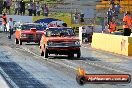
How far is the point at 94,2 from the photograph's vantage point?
191 ft

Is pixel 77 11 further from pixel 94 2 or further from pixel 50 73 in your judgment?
pixel 50 73

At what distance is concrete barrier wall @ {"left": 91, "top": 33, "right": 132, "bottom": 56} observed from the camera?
2467 cm

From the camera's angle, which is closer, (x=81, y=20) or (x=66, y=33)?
(x=66, y=33)

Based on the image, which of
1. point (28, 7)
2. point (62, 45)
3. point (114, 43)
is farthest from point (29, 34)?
point (28, 7)

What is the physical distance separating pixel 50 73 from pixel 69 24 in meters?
34.7

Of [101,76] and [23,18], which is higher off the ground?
[101,76]

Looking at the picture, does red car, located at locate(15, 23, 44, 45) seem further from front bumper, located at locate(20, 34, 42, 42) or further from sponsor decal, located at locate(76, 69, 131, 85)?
sponsor decal, located at locate(76, 69, 131, 85)

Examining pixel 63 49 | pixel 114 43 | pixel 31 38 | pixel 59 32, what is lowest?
pixel 31 38

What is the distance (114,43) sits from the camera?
27000mm

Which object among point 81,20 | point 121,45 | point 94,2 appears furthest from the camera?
point 94,2

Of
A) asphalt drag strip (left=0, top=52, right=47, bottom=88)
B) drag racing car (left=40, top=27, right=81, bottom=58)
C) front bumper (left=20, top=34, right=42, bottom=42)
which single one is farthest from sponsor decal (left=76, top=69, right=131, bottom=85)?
front bumper (left=20, top=34, right=42, bottom=42)

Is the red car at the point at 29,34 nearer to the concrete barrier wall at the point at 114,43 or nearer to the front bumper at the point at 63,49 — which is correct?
the concrete barrier wall at the point at 114,43

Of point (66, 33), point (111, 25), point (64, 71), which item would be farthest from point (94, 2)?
point (64, 71)

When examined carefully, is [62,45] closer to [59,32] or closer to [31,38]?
[59,32]
